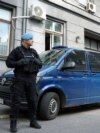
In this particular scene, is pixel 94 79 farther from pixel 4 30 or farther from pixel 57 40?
pixel 57 40

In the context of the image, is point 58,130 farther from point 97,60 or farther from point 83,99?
point 97,60

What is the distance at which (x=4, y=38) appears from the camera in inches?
525

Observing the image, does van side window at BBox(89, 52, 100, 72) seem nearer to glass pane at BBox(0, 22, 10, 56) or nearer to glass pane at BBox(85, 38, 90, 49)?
glass pane at BBox(0, 22, 10, 56)

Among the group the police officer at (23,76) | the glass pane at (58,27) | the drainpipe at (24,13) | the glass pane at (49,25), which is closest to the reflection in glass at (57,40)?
the glass pane at (58,27)

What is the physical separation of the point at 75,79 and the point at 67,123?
56.5 inches

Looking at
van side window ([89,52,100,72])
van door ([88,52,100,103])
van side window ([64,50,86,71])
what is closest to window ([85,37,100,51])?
van side window ([89,52,100,72])

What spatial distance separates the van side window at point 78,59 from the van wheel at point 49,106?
1.08 metres

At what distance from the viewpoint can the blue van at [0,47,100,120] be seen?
7406 millimetres

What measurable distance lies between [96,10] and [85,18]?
Answer: 63.8 inches

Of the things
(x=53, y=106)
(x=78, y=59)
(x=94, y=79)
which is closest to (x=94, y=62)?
(x=94, y=79)

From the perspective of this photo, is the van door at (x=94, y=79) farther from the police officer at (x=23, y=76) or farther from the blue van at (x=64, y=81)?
the police officer at (x=23, y=76)

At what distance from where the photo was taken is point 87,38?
2014cm

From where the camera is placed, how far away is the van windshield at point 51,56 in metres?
8.08

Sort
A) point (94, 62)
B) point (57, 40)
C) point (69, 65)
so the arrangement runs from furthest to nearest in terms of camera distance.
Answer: point (57, 40) < point (94, 62) < point (69, 65)
